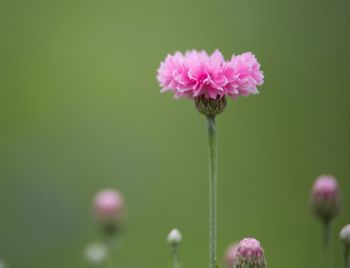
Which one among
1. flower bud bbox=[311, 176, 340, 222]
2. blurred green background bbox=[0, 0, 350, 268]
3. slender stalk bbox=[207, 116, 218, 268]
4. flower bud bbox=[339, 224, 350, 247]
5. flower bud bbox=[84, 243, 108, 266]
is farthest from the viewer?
blurred green background bbox=[0, 0, 350, 268]

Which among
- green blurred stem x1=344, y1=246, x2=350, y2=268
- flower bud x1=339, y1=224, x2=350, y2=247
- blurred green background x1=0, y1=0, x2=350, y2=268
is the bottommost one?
green blurred stem x1=344, y1=246, x2=350, y2=268

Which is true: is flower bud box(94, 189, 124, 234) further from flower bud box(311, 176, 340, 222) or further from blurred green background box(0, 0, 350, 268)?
blurred green background box(0, 0, 350, 268)

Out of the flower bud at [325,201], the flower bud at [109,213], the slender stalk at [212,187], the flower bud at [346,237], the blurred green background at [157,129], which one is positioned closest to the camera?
the slender stalk at [212,187]

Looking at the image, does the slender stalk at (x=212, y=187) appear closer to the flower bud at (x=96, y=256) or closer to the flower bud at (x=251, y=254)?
the flower bud at (x=251, y=254)

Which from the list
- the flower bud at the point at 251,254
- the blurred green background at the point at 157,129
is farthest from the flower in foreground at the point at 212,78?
the blurred green background at the point at 157,129

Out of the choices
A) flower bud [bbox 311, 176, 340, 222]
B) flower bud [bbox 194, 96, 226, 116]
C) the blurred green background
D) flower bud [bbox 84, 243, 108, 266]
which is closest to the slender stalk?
flower bud [bbox 194, 96, 226, 116]
